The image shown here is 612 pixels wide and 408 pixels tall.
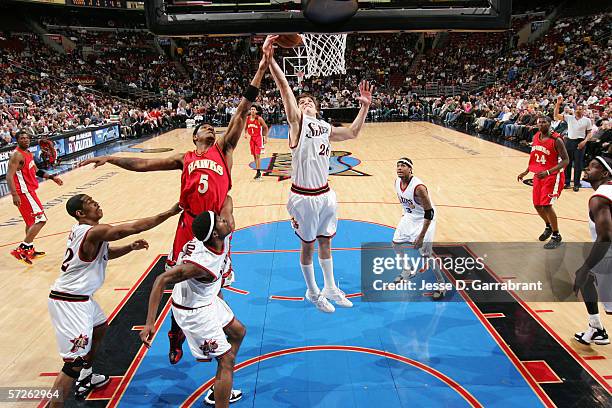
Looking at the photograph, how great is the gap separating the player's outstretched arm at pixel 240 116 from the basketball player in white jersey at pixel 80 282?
704 mm

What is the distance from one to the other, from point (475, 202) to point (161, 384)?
7447 mm

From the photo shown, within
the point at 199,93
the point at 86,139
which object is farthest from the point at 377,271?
the point at 199,93

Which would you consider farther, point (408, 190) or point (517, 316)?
point (408, 190)

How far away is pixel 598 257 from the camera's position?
4113 mm

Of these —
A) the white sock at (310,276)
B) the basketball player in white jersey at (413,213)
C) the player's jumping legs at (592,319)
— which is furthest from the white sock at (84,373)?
the player's jumping legs at (592,319)

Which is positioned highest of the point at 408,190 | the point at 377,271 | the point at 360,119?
the point at 360,119

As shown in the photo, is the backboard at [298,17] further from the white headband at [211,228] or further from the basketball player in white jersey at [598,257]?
the basketball player in white jersey at [598,257]

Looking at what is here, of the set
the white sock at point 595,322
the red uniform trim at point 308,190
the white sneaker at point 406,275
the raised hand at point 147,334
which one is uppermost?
the red uniform trim at point 308,190

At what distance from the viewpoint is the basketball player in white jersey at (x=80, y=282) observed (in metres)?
3.70

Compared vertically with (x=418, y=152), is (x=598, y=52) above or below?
above

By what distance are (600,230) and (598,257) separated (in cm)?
24

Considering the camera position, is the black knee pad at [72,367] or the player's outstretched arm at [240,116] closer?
the black knee pad at [72,367]

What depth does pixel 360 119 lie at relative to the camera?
15.8 feet

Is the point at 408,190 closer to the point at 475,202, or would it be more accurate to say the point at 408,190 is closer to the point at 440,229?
the point at 440,229
